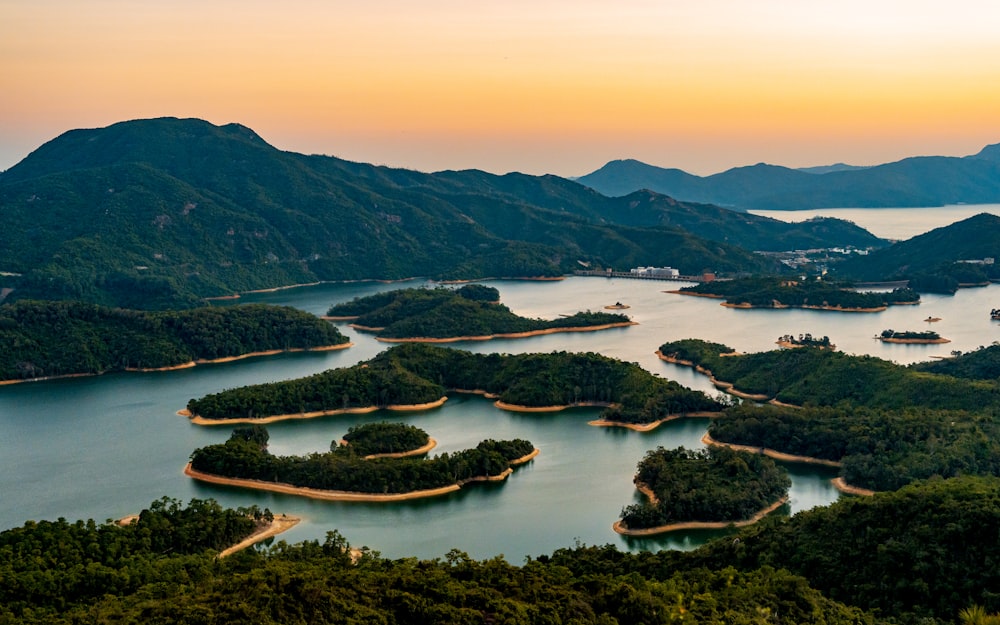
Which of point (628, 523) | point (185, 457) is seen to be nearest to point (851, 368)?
point (628, 523)

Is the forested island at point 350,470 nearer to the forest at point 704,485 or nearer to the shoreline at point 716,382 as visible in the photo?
the forest at point 704,485

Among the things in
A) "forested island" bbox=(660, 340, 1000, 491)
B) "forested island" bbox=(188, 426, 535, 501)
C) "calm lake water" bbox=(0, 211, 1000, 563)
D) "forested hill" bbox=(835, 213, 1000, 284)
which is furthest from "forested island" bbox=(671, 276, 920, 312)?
"forested island" bbox=(188, 426, 535, 501)

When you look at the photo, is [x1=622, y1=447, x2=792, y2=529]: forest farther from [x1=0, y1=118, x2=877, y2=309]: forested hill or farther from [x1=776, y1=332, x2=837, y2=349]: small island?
[x1=0, y1=118, x2=877, y2=309]: forested hill

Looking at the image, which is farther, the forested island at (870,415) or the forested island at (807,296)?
the forested island at (807,296)

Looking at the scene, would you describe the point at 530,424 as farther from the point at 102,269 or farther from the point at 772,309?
the point at 102,269

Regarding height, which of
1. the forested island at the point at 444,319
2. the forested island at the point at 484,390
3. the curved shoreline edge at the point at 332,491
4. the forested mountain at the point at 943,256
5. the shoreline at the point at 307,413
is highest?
the forested mountain at the point at 943,256

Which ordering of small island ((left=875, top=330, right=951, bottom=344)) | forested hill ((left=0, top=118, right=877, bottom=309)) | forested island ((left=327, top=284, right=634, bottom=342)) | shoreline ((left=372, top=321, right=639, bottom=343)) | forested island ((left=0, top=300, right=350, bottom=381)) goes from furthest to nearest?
forested hill ((left=0, top=118, right=877, bottom=309)) → forested island ((left=327, top=284, right=634, bottom=342)) → shoreline ((left=372, top=321, right=639, bottom=343)) → small island ((left=875, top=330, right=951, bottom=344)) → forested island ((left=0, top=300, right=350, bottom=381))

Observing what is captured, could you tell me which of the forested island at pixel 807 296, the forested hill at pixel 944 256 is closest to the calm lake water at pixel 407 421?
the forested island at pixel 807 296
